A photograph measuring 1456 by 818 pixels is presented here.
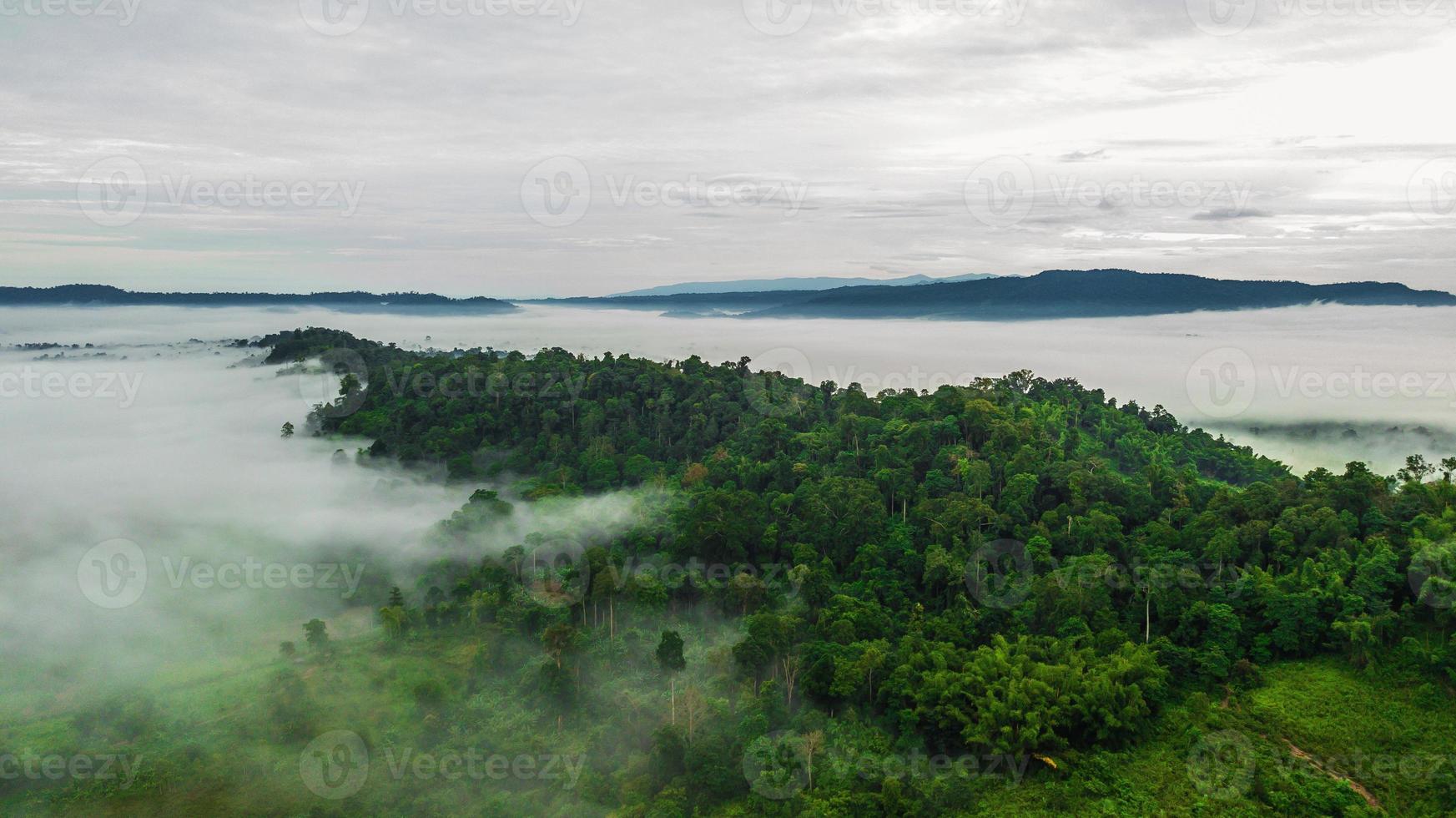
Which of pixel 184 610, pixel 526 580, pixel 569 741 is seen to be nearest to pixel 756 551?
pixel 526 580

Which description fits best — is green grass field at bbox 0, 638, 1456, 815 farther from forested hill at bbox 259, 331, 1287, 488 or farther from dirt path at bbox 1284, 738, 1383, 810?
forested hill at bbox 259, 331, 1287, 488

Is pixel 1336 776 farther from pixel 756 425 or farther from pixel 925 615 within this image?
pixel 756 425

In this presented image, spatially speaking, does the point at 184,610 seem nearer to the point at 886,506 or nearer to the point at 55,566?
the point at 55,566

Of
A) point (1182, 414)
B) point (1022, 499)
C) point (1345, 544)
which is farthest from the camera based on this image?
point (1182, 414)

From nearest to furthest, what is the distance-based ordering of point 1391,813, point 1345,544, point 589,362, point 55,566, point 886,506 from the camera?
point 1391,813
point 1345,544
point 886,506
point 55,566
point 589,362

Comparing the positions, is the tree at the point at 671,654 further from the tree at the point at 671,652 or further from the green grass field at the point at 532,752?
the green grass field at the point at 532,752

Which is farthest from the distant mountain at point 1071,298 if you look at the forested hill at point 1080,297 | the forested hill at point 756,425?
the forested hill at point 756,425

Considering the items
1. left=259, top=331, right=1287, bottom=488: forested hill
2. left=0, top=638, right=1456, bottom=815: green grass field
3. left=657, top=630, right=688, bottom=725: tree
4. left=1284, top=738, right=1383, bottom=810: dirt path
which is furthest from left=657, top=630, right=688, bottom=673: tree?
left=1284, top=738, right=1383, bottom=810: dirt path
